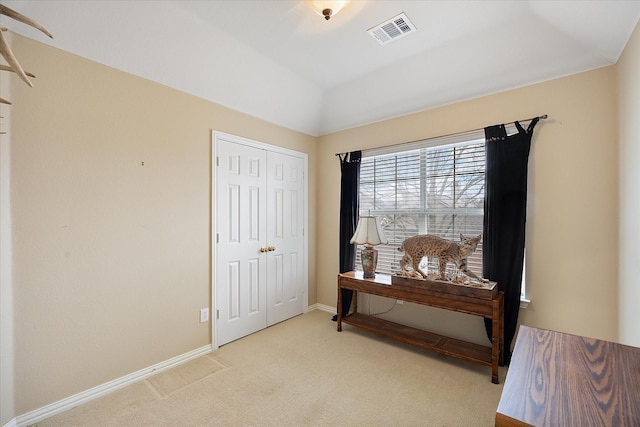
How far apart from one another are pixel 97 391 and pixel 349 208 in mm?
2774

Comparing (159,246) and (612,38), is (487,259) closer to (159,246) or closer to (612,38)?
(612,38)

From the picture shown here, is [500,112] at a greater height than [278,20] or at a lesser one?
lesser

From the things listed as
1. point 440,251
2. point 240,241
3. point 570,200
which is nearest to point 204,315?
point 240,241

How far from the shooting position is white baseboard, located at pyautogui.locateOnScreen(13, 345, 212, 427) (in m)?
1.73

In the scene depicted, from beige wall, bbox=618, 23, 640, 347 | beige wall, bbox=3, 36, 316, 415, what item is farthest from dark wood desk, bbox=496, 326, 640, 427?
beige wall, bbox=3, 36, 316, 415

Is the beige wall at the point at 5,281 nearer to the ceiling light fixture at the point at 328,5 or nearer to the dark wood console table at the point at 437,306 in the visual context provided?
the ceiling light fixture at the point at 328,5

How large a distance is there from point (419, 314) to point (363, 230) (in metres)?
1.07

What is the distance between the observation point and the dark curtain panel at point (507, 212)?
7.62 feet

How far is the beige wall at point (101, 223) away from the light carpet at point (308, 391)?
0.32 m

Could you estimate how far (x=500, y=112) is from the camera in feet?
8.18

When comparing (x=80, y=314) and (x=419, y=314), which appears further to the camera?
(x=419, y=314)

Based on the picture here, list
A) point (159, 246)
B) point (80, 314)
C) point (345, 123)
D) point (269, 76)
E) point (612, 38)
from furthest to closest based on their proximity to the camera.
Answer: point (345, 123) → point (269, 76) → point (159, 246) → point (80, 314) → point (612, 38)

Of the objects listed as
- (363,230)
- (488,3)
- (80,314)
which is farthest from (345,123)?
(80,314)

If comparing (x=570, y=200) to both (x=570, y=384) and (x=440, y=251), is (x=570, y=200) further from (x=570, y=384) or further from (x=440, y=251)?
(x=570, y=384)
